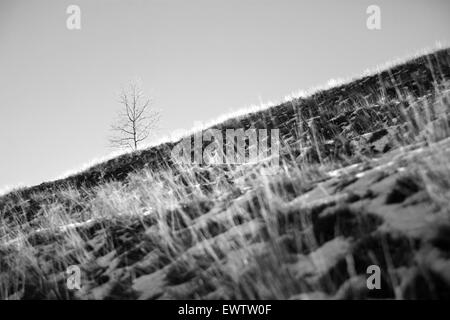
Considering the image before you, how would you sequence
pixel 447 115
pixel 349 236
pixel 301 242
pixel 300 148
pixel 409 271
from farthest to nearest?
pixel 300 148 → pixel 447 115 → pixel 301 242 → pixel 349 236 → pixel 409 271

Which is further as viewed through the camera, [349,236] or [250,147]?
[250,147]

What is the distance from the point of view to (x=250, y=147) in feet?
25.8

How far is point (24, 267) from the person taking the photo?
13.3 ft

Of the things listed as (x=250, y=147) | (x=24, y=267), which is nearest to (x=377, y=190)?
(x=24, y=267)

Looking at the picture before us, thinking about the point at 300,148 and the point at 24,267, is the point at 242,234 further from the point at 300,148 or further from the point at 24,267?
the point at 300,148

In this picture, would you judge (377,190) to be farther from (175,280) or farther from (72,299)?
(72,299)

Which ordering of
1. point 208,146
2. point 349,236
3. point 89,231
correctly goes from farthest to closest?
1. point 208,146
2. point 89,231
3. point 349,236

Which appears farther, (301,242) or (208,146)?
(208,146)

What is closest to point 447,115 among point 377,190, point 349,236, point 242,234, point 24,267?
point 377,190

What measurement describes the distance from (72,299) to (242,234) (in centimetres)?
183

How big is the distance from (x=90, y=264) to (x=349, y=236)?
2.97 m

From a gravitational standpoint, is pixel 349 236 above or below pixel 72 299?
above

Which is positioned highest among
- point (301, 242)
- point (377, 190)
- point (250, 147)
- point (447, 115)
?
point (250, 147)

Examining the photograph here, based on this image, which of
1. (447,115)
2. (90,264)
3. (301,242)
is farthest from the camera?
(447,115)
